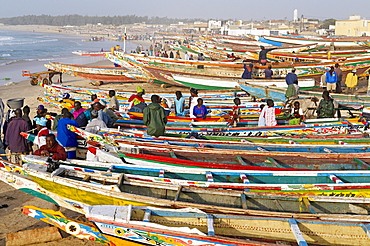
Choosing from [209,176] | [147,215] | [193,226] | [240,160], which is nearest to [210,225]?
[193,226]

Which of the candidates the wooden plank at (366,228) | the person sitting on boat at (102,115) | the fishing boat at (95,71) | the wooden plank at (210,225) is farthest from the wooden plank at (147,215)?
the fishing boat at (95,71)

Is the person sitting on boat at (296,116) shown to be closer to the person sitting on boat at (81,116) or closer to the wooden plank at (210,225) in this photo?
the person sitting on boat at (81,116)

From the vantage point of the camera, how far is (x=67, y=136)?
7.60m

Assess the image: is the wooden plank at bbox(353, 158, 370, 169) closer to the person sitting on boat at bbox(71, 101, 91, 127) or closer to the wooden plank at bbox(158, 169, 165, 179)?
the wooden plank at bbox(158, 169, 165, 179)

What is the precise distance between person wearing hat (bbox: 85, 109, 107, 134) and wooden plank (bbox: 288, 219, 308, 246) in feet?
15.4

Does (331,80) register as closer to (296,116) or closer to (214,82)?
(214,82)

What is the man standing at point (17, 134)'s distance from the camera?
24.3 ft

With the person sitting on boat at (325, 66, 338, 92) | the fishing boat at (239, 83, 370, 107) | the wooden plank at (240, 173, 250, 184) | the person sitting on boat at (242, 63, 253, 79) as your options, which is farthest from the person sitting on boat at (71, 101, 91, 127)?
the person sitting on boat at (325, 66, 338, 92)

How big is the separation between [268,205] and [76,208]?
9.58ft

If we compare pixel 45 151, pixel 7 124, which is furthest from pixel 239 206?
pixel 7 124

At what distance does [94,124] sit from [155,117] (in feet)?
4.77

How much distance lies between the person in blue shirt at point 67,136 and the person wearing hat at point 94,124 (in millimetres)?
421

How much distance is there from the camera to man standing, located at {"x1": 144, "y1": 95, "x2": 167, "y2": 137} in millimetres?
7500

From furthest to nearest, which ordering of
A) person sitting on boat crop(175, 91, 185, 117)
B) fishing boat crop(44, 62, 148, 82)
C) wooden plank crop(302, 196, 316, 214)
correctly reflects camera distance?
fishing boat crop(44, 62, 148, 82), person sitting on boat crop(175, 91, 185, 117), wooden plank crop(302, 196, 316, 214)
